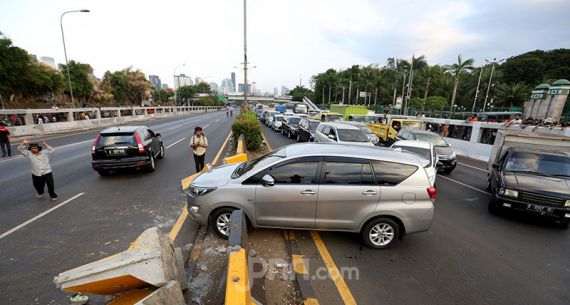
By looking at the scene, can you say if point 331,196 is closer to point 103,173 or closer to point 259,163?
point 259,163

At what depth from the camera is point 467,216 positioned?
6.04 m

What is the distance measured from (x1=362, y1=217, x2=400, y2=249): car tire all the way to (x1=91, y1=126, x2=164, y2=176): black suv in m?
7.12

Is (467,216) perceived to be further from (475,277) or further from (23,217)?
(23,217)

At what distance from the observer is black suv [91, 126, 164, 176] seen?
7.65 m

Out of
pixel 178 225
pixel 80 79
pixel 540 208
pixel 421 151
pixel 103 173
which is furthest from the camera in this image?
pixel 80 79

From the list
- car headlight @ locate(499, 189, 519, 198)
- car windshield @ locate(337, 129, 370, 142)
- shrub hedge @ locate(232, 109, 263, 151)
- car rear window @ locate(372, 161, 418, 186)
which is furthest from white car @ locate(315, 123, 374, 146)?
car rear window @ locate(372, 161, 418, 186)

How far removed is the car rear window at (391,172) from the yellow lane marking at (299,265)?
1839mm

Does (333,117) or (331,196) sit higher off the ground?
(333,117)

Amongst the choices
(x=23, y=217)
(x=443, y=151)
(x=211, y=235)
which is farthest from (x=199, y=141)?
(x=443, y=151)

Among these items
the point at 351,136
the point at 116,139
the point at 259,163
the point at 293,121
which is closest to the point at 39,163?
the point at 116,139

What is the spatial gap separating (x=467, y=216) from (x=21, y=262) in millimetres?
8808

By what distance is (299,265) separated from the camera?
387 centimetres

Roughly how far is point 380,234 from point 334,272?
1198mm

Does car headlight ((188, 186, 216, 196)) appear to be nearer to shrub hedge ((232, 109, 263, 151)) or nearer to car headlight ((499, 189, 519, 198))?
car headlight ((499, 189, 519, 198))
